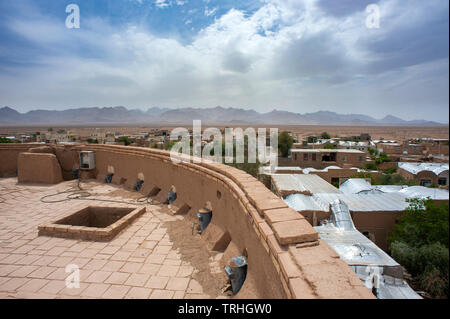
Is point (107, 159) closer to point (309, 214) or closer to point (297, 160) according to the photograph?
point (309, 214)

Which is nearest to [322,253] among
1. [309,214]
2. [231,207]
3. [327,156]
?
[231,207]

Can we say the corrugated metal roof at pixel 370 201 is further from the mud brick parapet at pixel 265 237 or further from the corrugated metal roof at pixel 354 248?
the mud brick parapet at pixel 265 237

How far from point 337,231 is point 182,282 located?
7162mm

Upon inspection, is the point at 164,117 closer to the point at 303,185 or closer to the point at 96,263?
the point at 303,185

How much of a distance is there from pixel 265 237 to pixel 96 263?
2494 millimetres

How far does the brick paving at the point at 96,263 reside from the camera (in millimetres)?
2744

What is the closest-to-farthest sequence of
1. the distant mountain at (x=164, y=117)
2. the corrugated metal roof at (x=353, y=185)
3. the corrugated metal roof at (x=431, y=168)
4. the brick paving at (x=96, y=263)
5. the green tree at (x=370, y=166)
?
the corrugated metal roof at (x=431, y=168) < the brick paving at (x=96, y=263) < the corrugated metal roof at (x=353, y=185) < the green tree at (x=370, y=166) < the distant mountain at (x=164, y=117)

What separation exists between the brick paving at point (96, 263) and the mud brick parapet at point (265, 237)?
0.71m

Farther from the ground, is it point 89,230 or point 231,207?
point 231,207

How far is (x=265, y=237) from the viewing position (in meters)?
2.18

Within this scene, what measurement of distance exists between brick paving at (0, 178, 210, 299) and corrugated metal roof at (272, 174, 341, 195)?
7940mm

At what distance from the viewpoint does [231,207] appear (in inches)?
137

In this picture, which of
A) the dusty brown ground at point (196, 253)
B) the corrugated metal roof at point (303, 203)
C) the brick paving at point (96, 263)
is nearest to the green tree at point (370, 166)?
the corrugated metal roof at point (303, 203)
